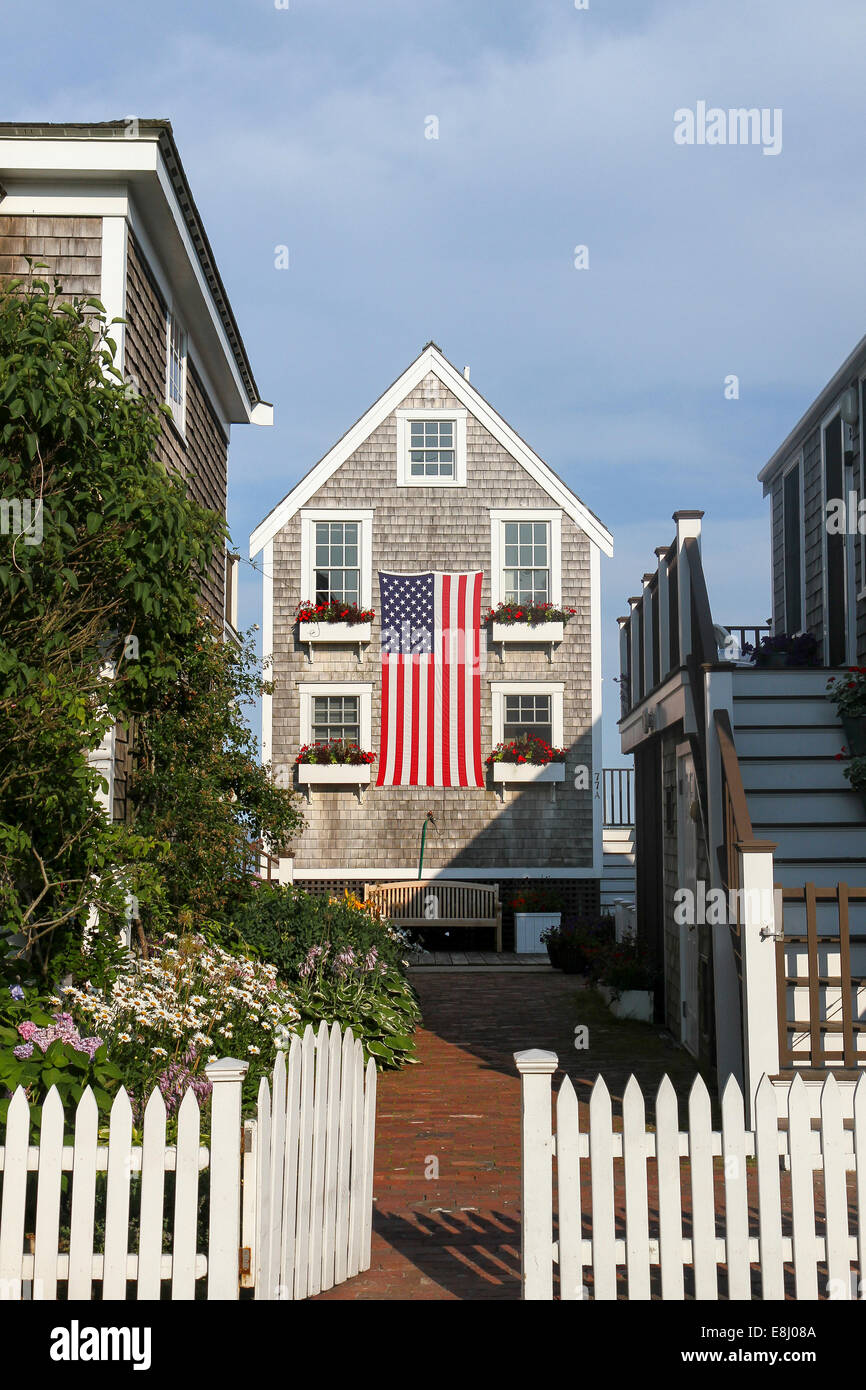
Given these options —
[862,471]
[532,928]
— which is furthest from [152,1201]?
[532,928]

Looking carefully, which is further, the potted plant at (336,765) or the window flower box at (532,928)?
the potted plant at (336,765)

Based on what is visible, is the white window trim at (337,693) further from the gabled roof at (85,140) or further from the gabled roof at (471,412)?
the gabled roof at (85,140)

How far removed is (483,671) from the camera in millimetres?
20688

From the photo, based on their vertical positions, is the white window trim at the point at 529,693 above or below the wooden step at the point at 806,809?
above

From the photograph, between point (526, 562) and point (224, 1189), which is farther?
point (526, 562)

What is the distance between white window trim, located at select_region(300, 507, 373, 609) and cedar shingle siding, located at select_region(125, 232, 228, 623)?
5.20 m

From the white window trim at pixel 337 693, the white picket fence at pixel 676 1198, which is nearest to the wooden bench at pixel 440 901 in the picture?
the white window trim at pixel 337 693

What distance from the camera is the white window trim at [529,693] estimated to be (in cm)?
2064

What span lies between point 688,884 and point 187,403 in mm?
7123

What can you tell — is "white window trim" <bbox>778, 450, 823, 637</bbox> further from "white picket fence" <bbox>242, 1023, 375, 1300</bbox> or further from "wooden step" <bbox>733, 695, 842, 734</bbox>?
"white picket fence" <bbox>242, 1023, 375, 1300</bbox>

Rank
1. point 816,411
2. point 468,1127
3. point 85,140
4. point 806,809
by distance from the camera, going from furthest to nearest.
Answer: point 816,411 < point 85,140 < point 806,809 < point 468,1127

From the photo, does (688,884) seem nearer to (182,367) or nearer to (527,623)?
(182,367)

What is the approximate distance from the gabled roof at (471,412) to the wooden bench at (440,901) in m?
6.22
